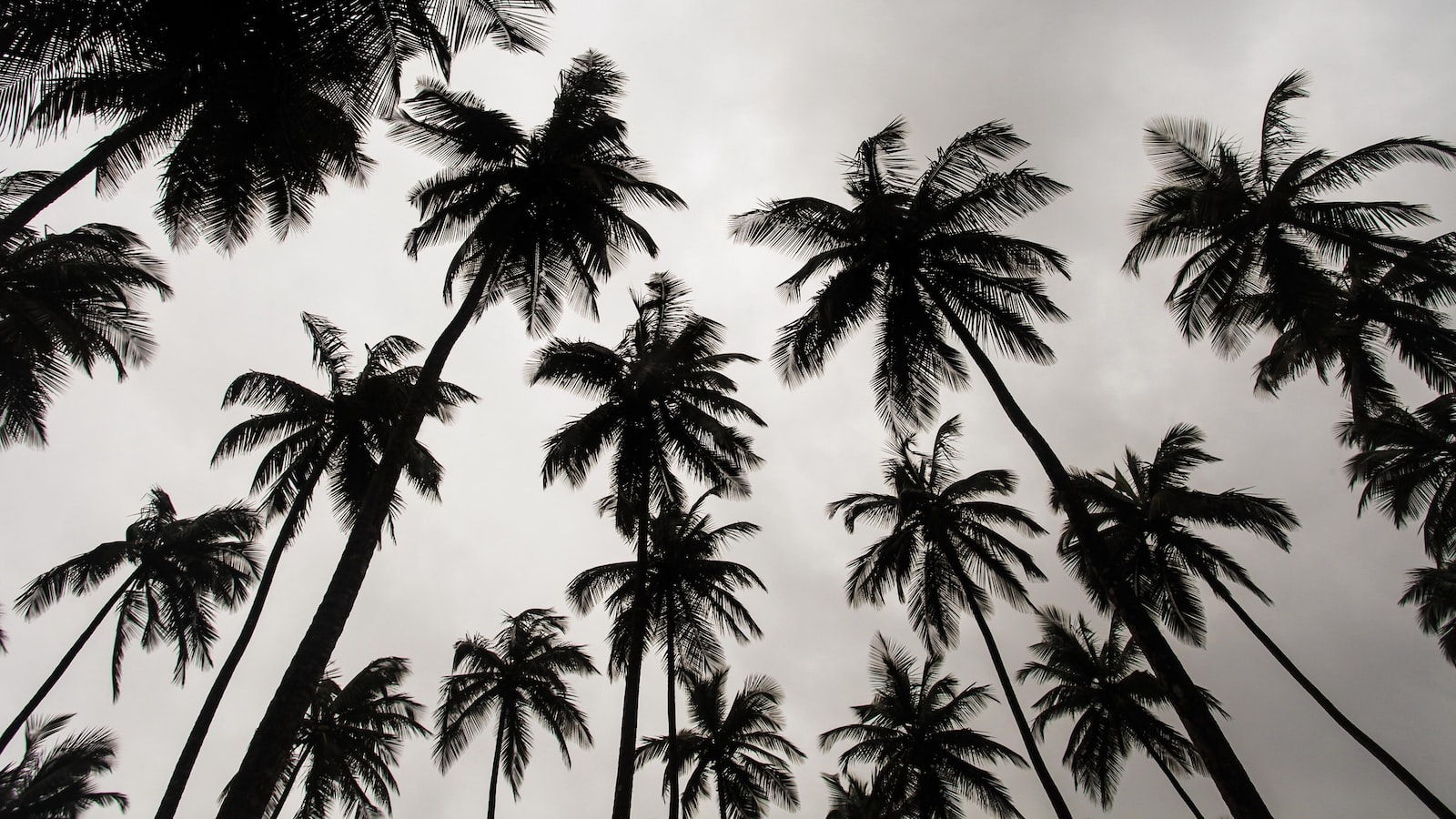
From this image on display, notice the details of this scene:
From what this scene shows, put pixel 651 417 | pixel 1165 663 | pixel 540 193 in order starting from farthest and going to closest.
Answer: pixel 651 417 < pixel 540 193 < pixel 1165 663

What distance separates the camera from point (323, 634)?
8.22 metres

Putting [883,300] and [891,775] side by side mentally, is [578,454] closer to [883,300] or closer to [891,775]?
[883,300]

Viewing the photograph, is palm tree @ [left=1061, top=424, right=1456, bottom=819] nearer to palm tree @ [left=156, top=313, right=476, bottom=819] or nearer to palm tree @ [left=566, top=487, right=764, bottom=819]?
palm tree @ [left=566, top=487, right=764, bottom=819]

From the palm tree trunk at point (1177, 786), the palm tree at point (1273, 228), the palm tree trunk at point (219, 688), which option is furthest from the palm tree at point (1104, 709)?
the palm tree trunk at point (219, 688)

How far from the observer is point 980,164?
1478 cm

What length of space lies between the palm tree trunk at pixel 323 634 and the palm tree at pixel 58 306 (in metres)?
8.96

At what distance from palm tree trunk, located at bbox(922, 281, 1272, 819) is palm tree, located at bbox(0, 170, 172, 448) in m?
18.1

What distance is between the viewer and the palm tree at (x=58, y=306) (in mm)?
13875

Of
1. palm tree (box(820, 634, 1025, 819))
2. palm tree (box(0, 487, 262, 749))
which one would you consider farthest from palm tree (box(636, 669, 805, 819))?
palm tree (box(0, 487, 262, 749))

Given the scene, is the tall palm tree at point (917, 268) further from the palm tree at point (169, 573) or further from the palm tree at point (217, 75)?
the palm tree at point (169, 573)

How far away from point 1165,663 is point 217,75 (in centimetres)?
1493

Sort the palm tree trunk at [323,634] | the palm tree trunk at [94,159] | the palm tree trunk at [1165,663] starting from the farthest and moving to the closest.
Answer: the palm tree trunk at [94,159] → the palm tree trunk at [1165,663] → the palm tree trunk at [323,634]

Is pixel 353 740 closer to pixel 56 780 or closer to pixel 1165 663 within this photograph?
pixel 56 780

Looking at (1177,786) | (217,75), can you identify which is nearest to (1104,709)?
(1177,786)
